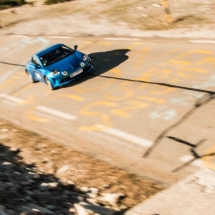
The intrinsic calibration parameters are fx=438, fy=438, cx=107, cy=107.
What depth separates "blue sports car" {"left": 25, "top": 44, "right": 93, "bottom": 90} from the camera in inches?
611

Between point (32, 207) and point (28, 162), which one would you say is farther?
point (28, 162)

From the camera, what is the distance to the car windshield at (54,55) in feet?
53.0

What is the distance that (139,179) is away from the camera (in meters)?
9.05

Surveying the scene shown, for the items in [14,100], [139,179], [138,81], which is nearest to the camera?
[139,179]

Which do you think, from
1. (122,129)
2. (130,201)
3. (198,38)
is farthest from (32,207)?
(198,38)

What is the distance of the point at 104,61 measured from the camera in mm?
17344

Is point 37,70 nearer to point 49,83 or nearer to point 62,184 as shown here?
point 49,83

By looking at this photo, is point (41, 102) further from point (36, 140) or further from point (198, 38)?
point (198, 38)

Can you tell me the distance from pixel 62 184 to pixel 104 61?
8770 millimetres

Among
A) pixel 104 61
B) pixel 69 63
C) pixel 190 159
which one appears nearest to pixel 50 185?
pixel 190 159

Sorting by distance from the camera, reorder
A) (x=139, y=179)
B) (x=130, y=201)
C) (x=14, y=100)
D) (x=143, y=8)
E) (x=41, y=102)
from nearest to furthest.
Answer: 1. (x=130, y=201)
2. (x=139, y=179)
3. (x=41, y=102)
4. (x=14, y=100)
5. (x=143, y=8)

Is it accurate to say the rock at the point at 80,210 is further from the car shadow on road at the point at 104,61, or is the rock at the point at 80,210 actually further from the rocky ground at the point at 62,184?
the car shadow on road at the point at 104,61

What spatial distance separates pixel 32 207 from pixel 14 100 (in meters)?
9.23

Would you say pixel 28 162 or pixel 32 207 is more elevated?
pixel 32 207
